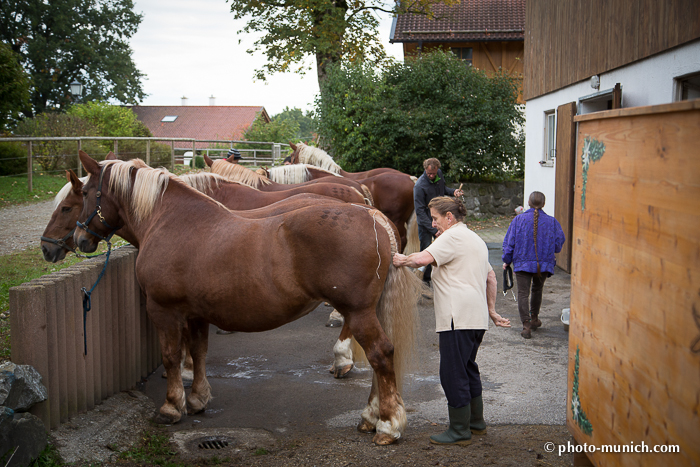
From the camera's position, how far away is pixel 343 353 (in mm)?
5164

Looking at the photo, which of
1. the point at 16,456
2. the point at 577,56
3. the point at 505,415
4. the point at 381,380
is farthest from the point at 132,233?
the point at 577,56

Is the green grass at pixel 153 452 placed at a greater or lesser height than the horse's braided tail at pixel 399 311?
lesser

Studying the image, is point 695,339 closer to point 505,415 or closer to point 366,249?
point 366,249

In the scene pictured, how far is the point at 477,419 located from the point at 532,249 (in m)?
2.85

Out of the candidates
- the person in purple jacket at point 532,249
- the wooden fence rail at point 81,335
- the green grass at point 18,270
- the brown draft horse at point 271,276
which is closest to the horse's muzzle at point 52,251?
the wooden fence rail at point 81,335

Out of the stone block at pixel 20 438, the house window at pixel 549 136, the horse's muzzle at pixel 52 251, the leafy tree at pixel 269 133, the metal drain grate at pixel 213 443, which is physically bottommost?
the metal drain grate at pixel 213 443

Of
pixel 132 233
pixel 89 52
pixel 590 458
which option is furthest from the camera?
pixel 89 52

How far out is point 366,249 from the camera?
12.3ft

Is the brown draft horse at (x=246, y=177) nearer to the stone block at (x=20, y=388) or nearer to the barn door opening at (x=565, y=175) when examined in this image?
the barn door opening at (x=565, y=175)

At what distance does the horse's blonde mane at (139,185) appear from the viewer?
455 centimetres

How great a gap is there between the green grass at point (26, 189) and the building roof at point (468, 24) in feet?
48.3

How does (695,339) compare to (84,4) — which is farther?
(84,4)

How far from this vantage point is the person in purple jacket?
6.24m

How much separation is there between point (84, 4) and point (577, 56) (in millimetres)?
38888
